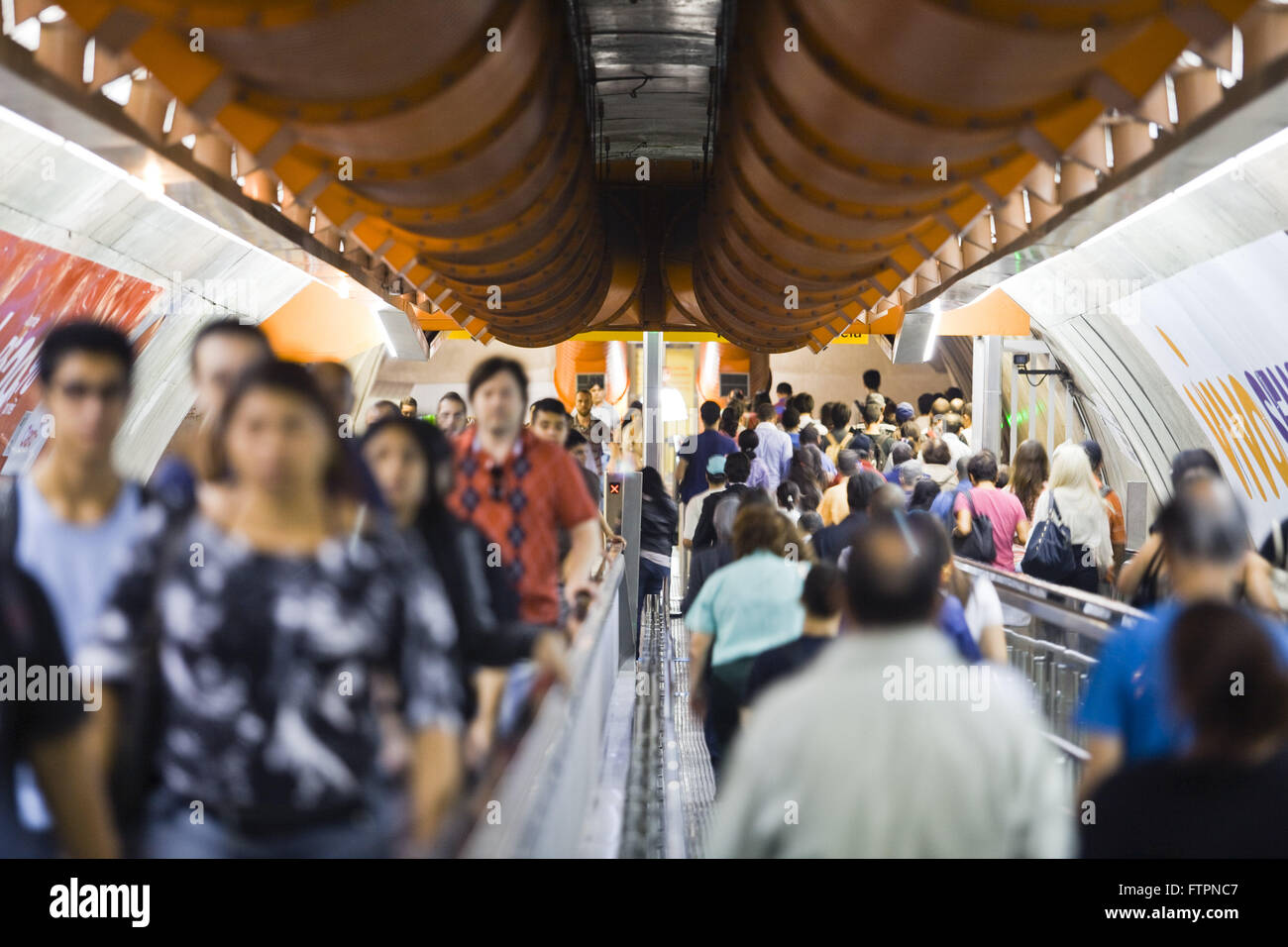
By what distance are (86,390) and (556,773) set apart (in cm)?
119

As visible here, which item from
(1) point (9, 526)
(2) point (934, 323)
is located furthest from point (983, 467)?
(1) point (9, 526)

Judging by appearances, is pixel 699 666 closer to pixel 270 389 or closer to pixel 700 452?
pixel 270 389

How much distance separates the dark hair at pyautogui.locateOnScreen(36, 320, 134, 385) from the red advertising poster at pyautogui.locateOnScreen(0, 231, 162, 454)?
18.1ft

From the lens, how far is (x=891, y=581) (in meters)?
2.38

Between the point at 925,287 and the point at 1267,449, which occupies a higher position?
the point at 925,287

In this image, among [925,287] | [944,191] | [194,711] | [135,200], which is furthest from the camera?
[135,200]

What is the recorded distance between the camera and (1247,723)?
2.36 metres

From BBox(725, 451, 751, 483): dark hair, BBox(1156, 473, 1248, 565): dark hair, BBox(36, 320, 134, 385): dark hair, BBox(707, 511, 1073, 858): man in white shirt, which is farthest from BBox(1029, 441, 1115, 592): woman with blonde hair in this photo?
BBox(36, 320, 134, 385): dark hair

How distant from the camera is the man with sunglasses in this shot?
2408 mm

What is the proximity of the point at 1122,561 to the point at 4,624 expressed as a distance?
7.11 meters

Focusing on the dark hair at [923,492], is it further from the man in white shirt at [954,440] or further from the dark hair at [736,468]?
the man in white shirt at [954,440]

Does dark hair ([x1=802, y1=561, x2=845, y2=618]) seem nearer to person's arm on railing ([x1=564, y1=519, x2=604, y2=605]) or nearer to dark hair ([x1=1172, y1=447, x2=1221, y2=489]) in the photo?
person's arm on railing ([x1=564, y1=519, x2=604, y2=605])
